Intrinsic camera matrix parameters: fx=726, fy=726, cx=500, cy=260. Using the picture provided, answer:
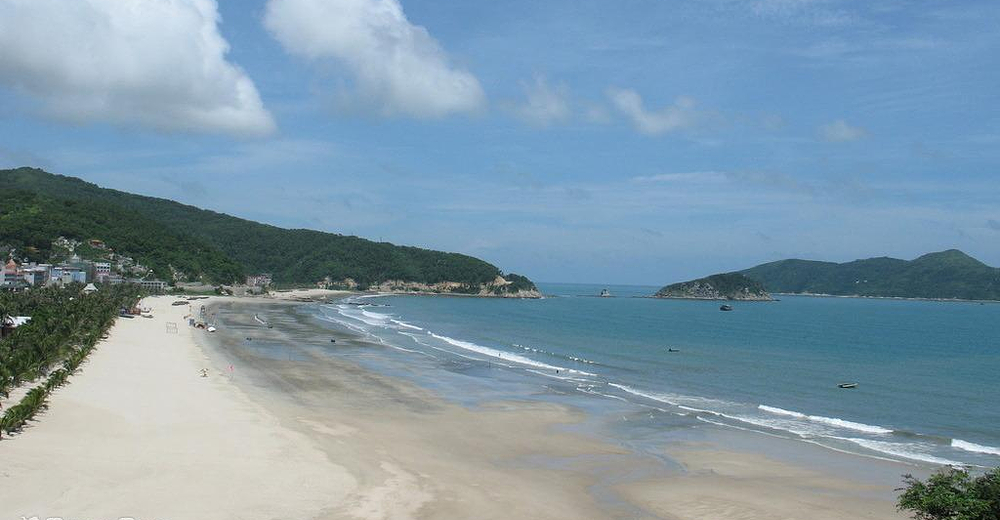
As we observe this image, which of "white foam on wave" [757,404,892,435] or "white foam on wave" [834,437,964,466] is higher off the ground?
"white foam on wave" [757,404,892,435]

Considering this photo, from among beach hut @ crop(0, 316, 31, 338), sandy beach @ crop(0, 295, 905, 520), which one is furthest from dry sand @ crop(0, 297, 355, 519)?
beach hut @ crop(0, 316, 31, 338)

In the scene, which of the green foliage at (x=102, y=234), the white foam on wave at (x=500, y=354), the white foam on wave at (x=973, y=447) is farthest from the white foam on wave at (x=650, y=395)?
the green foliage at (x=102, y=234)

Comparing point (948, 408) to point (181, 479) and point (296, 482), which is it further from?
point (181, 479)

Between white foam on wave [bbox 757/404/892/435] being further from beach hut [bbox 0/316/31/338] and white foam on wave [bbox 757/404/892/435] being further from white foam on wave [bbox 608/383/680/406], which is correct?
beach hut [bbox 0/316/31/338]

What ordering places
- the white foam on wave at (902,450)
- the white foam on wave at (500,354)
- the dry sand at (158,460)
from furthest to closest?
the white foam on wave at (500,354)
the white foam on wave at (902,450)
the dry sand at (158,460)

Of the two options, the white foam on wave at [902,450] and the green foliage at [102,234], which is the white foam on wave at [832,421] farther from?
the green foliage at [102,234]

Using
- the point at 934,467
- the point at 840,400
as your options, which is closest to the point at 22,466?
the point at 934,467
